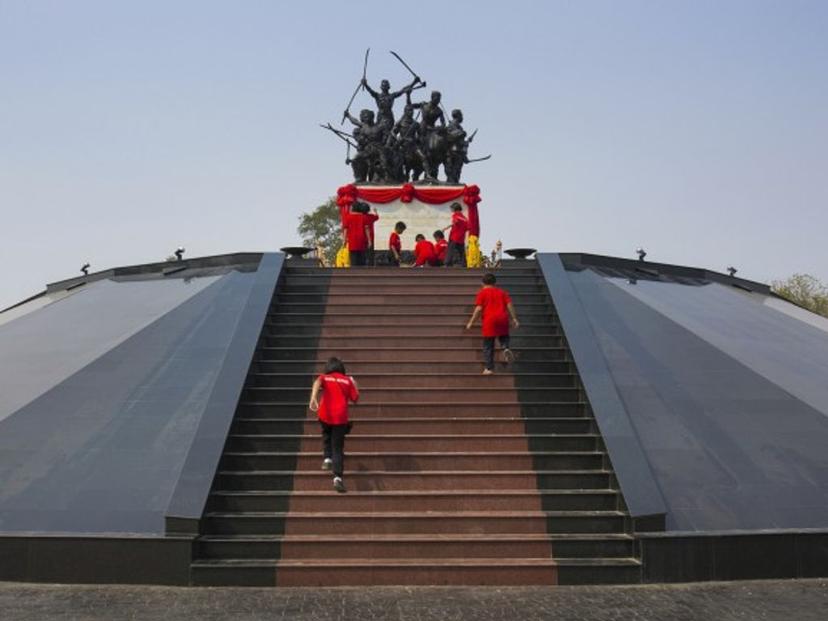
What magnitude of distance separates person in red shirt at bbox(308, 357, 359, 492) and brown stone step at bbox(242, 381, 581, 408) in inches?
72.8

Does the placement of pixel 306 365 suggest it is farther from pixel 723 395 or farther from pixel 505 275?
pixel 723 395

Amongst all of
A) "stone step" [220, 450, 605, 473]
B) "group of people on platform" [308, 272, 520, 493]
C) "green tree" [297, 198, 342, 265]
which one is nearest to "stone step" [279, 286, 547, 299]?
"stone step" [220, 450, 605, 473]

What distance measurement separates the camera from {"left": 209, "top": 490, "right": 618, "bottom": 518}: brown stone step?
9.65m

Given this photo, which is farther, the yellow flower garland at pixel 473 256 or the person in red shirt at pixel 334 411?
the yellow flower garland at pixel 473 256

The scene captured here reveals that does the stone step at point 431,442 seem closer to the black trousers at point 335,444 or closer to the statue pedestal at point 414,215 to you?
the black trousers at point 335,444

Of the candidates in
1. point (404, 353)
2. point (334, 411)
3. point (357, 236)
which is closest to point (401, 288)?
point (404, 353)

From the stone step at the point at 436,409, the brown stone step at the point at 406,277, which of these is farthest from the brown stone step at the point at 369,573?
the brown stone step at the point at 406,277

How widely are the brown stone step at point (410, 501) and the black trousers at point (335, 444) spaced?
320 mm

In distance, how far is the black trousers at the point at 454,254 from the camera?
61.1 feet

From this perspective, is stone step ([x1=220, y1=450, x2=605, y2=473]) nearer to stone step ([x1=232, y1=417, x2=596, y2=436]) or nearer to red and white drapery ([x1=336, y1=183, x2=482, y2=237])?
stone step ([x1=232, y1=417, x2=596, y2=436])

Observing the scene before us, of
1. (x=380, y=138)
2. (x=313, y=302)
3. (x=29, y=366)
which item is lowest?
(x=29, y=366)

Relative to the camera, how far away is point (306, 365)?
1261cm

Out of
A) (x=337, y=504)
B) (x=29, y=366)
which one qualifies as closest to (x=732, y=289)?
(x=337, y=504)

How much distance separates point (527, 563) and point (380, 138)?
19660 millimetres
